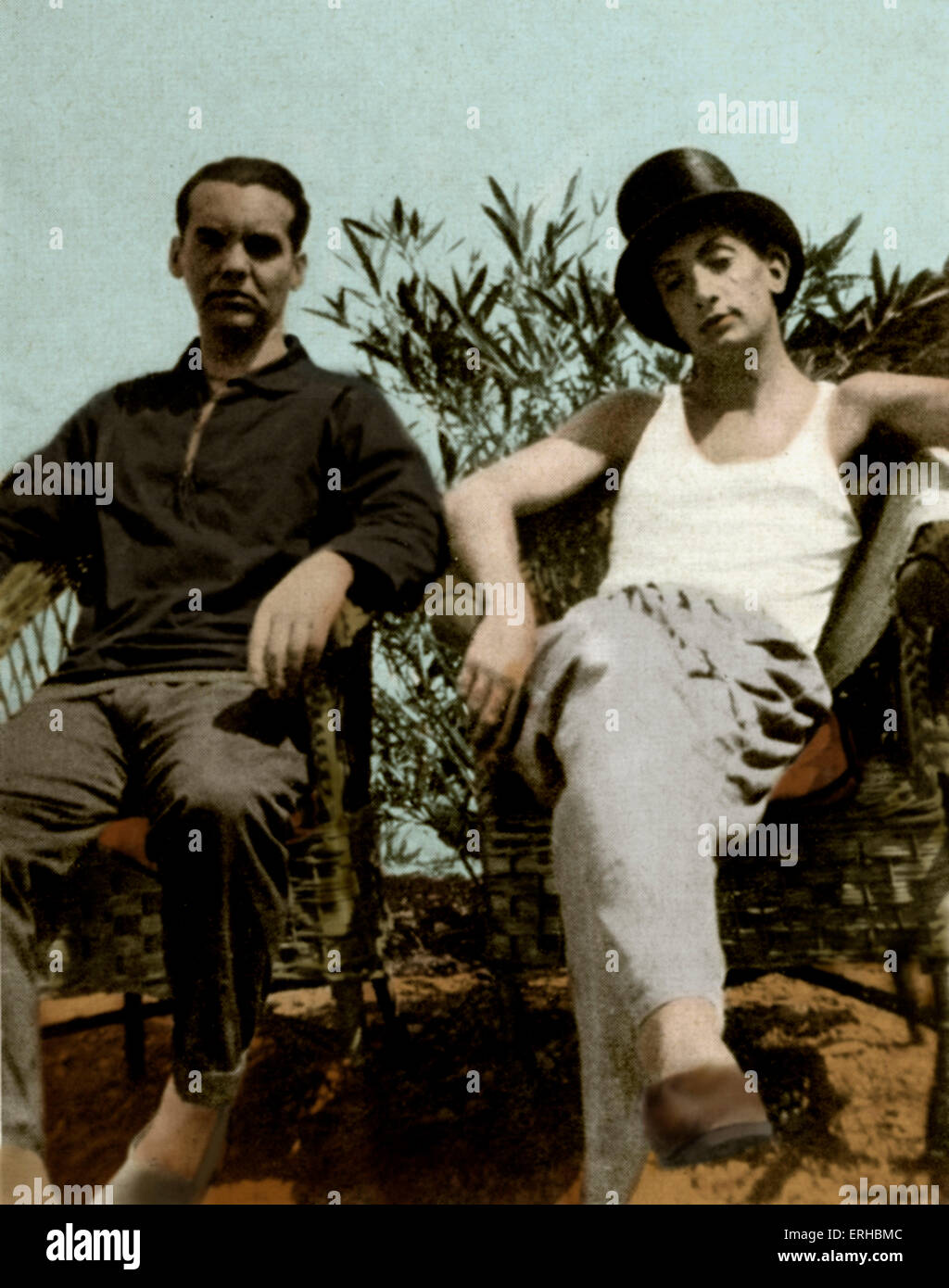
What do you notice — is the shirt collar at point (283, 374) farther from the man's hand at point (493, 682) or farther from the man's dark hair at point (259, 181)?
the man's hand at point (493, 682)

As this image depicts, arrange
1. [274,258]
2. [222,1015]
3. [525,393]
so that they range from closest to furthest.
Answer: [222,1015] < [274,258] < [525,393]

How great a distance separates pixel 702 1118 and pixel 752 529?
1.13 metres

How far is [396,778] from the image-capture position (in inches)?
104

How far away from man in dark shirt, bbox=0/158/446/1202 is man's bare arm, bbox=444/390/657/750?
0.08 metres

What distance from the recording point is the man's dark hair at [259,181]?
7.14 feet

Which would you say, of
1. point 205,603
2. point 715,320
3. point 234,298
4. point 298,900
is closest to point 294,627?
point 205,603

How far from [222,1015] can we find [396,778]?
97 centimetres

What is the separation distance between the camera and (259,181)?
7.14 feet

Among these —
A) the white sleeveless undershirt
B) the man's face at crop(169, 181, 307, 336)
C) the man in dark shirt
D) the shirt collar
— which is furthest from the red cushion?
the man's face at crop(169, 181, 307, 336)

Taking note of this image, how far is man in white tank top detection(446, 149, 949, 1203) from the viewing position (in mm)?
1492

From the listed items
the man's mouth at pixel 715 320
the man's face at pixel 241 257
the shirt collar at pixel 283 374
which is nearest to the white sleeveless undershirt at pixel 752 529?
the man's mouth at pixel 715 320

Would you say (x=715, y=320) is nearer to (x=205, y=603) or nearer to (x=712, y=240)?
(x=712, y=240)
